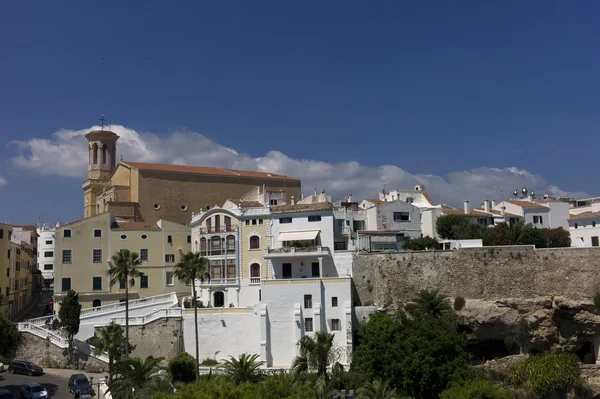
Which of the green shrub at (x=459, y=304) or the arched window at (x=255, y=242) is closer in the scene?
the green shrub at (x=459, y=304)

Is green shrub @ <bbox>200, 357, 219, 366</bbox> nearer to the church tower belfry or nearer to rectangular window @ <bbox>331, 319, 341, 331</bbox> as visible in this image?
rectangular window @ <bbox>331, 319, 341, 331</bbox>

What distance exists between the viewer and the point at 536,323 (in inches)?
1845

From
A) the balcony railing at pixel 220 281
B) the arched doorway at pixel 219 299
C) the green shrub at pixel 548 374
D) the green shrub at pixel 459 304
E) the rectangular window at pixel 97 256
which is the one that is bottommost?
the green shrub at pixel 548 374

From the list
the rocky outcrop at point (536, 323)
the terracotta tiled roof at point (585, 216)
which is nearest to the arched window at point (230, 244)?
the rocky outcrop at point (536, 323)

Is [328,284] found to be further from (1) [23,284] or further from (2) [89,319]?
(1) [23,284]

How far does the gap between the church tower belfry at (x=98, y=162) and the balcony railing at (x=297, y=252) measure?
32030mm

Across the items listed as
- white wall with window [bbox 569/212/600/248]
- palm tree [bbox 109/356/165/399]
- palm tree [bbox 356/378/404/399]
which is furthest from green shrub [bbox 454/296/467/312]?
palm tree [bbox 109/356/165/399]

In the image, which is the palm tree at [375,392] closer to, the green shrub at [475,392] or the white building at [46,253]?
the green shrub at [475,392]

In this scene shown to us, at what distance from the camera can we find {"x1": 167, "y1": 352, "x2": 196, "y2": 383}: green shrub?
42.7 meters

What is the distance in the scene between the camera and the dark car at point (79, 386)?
36969 millimetres

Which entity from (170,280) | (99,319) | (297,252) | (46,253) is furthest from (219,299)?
(46,253)

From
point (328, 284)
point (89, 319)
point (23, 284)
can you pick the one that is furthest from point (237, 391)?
point (23, 284)

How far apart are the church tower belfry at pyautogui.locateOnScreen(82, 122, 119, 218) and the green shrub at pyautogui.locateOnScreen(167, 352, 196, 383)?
3703cm

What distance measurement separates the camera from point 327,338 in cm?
4203
